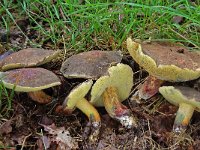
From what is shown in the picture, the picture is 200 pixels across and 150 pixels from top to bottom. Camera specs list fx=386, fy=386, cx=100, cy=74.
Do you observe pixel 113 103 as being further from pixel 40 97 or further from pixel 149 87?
pixel 40 97

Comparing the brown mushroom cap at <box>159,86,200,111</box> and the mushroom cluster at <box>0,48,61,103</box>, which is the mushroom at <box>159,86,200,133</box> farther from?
the mushroom cluster at <box>0,48,61,103</box>

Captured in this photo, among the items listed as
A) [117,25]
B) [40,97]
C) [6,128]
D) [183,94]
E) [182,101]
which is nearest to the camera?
[183,94]

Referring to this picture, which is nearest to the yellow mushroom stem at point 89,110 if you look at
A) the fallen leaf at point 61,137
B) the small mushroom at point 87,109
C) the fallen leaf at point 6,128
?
the small mushroom at point 87,109

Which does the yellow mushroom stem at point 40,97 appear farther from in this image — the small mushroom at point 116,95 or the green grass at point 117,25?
the green grass at point 117,25

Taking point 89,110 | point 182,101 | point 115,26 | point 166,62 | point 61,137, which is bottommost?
point 61,137

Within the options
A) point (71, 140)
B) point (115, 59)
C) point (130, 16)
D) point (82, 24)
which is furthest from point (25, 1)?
point (71, 140)

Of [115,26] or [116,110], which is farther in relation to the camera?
[115,26]

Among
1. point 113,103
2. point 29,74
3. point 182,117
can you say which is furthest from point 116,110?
point 29,74
